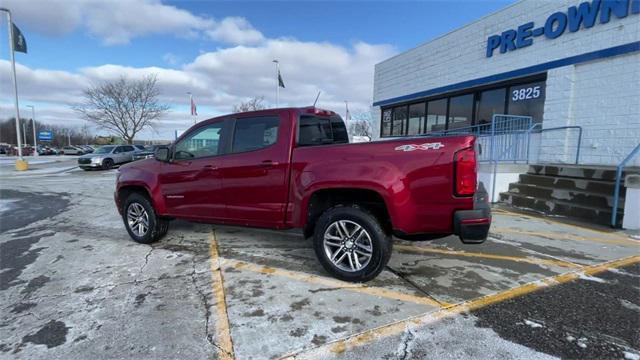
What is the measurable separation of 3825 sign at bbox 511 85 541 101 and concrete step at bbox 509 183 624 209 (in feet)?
10.6

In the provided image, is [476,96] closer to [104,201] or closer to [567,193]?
[567,193]

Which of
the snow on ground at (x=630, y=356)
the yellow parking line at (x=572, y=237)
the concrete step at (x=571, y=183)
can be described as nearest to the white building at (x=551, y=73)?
the concrete step at (x=571, y=183)

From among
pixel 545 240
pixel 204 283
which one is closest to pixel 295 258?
pixel 204 283

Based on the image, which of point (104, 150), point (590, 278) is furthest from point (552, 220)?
point (104, 150)

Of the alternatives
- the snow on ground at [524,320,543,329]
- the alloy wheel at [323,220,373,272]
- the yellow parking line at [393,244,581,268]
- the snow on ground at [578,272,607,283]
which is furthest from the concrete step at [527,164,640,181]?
the alloy wheel at [323,220,373,272]

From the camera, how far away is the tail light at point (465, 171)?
10.5 ft

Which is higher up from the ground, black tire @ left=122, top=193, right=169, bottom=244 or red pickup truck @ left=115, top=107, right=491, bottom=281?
red pickup truck @ left=115, top=107, right=491, bottom=281

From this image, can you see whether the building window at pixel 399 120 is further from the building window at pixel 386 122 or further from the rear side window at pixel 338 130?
the rear side window at pixel 338 130

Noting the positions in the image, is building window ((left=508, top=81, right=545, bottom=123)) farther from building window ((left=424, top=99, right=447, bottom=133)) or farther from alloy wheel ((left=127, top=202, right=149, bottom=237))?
alloy wheel ((left=127, top=202, right=149, bottom=237))

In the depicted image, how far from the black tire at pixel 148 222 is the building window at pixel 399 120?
12.7 metres

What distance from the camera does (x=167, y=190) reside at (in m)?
5.05

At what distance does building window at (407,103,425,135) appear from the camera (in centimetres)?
1491

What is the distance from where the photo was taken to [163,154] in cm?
499

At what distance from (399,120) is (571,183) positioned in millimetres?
9504
